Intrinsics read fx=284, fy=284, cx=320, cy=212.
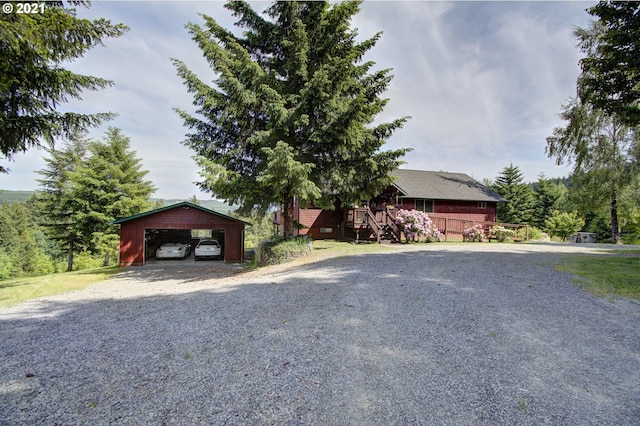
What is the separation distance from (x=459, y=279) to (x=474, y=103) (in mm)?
14187

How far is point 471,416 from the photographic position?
2.70m

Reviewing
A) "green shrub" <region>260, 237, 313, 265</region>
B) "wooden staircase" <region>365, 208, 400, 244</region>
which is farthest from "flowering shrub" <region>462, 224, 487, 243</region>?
"green shrub" <region>260, 237, 313, 265</region>

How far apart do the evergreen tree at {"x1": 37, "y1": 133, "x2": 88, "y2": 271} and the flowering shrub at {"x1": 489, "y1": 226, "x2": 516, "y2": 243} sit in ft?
99.0

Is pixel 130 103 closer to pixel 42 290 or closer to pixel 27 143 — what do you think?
pixel 27 143

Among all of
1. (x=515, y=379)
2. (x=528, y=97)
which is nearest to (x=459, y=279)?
(x=515, y=379)

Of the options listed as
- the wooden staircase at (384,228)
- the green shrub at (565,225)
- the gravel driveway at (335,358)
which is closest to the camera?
the gravel driveway at (335,358)

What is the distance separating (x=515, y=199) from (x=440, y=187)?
686 inches

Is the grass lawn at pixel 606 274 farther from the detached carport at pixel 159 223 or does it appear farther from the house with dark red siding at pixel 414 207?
the detached carport at pixel 159 223

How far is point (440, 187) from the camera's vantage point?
24688 millimetres

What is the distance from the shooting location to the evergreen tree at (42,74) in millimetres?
6395

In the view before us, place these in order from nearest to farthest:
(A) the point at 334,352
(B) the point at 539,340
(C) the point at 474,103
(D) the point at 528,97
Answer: (A) the point at 334,352 < (B) the point at 539,340 < (C) the point at 474,103 < (D) the point at 528,97

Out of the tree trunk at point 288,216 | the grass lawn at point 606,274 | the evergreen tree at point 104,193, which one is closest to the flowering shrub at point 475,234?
Result: the grass lawn at point 606,274

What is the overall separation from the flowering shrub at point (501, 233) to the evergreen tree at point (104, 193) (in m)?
27.4

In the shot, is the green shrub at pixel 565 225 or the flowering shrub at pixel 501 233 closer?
the flowering shrub at pixel 501 233
